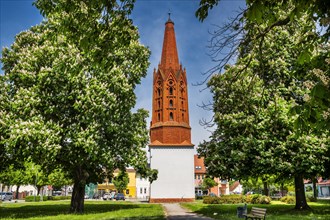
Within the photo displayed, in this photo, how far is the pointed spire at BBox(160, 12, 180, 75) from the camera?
59344 millimetres

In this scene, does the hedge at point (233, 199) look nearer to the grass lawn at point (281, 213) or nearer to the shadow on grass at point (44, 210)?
the shadow on grass at point (44, 210)

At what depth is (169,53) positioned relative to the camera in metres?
60.1

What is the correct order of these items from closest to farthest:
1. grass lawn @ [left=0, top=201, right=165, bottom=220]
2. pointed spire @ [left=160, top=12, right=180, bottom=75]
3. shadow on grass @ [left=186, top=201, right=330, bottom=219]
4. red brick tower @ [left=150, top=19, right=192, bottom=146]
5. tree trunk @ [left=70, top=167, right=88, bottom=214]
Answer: shadow on grass @ [left=186, top=201, right=330, bottom=219]
grass lawn @ [left=0, top=201, right=165, bottom=220]
tree trunk @ [left=70, top=167, right=88, bottom=214]
red brick tower @ [left=150, top=19, right=192, bottom=146]
pointed spire @ [left=160, top=12, right=180, bottom=75]

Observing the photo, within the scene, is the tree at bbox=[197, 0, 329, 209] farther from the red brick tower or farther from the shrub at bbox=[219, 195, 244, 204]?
the red brick tower

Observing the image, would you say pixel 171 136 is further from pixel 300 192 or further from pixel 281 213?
pixel 281 213

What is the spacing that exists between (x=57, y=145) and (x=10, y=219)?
5.23 metres

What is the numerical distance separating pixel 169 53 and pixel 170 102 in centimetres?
1019

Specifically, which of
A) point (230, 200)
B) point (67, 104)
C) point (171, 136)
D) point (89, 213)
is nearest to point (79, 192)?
point (89, 213)

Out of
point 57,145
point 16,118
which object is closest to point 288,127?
point 57,145

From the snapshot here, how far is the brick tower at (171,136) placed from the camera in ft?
172

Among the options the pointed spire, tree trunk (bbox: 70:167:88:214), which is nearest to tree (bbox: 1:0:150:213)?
tree trunk (bbox: 70:167:88:214)

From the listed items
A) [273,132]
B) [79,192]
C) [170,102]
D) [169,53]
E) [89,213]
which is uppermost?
[169,53]

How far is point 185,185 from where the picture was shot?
5297cm

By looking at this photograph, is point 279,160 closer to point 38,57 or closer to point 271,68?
point 271,68
